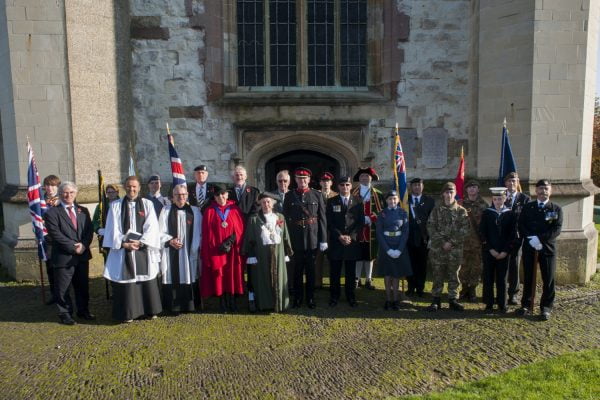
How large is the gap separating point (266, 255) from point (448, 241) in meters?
2.39

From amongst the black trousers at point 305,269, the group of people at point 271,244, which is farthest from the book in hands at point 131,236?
the black trousers at point 305,269

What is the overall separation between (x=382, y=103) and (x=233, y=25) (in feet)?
10.6

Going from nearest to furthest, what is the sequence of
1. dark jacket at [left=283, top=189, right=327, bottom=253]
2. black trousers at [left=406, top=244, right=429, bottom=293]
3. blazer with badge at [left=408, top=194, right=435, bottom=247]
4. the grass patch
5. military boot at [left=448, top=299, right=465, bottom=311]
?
the grass patch, military boot at [left=448, top=299, right=465, bottom=311], dark jacket at [left=283, top=189, right=327, bottom=253], blazer with badge at [left=408, top=194, right=435, bottom=247], black trousers at [left=406, top=244, right=429, bottom=293]

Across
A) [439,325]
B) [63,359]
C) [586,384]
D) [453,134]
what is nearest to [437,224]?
[439,325]

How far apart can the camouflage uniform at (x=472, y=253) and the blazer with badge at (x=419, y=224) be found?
0.53 m

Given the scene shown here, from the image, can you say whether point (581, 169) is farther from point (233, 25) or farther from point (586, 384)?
point (233, 25)

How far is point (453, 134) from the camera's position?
28.2 feet

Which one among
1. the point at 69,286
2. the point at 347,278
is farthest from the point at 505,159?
the point at 69,286

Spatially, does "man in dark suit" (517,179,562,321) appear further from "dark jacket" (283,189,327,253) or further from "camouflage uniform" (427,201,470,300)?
"dark jacket" (283,189,327,253)

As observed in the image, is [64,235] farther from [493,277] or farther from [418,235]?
[493,277]

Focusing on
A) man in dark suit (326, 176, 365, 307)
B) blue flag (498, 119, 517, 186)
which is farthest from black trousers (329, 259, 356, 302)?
blue flag (498, 119, 517, 186)

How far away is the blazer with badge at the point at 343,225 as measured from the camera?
6.14 m

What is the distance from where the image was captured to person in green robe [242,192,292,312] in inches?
230

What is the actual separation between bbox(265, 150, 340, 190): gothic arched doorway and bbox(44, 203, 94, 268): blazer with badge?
424 centimetres
